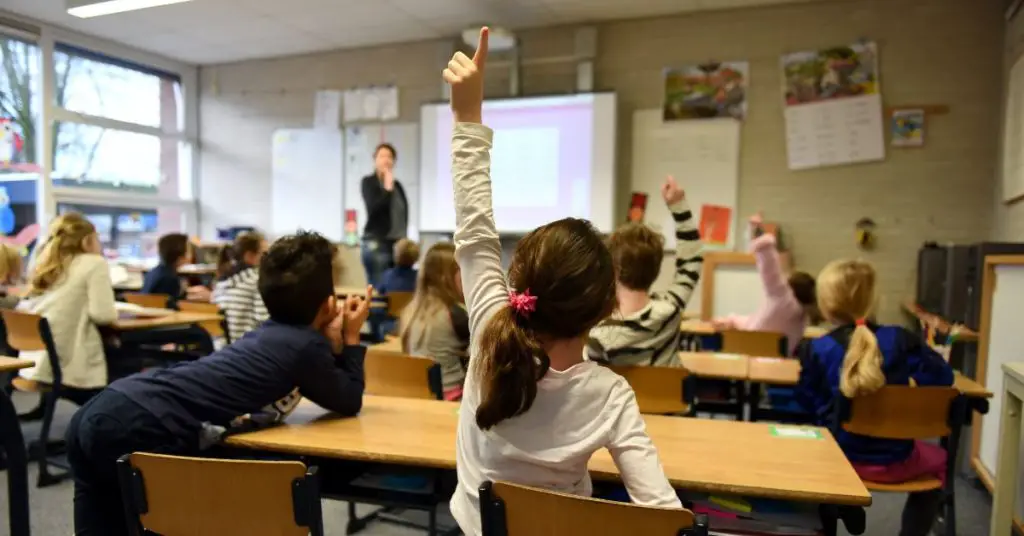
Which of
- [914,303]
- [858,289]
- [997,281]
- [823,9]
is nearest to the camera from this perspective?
[858,289]

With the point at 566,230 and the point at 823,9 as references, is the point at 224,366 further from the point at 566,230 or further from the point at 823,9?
the point at 823,9

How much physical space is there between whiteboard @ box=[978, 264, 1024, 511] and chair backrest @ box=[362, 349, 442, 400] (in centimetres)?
218

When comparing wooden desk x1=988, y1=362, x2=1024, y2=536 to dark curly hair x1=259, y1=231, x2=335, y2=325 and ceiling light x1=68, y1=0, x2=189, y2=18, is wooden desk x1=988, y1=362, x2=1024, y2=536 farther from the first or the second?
ceiling light x1=68, y1=0, x2=189, y2=18

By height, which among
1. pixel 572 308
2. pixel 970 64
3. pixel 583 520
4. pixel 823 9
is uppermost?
pixel 823 9

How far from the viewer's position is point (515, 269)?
1.10m

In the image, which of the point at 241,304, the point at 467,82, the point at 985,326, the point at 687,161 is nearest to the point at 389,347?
the point at 241,304

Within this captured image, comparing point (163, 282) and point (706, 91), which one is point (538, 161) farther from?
point (163, 282)

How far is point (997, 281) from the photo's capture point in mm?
2809

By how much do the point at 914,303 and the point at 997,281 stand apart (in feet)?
7.23

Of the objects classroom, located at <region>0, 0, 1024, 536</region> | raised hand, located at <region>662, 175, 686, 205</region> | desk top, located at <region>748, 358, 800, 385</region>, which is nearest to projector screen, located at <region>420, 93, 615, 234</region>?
classroom, located at <region>0, 0, 1024, 536</region>

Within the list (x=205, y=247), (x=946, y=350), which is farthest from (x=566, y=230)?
(x=205, y=247)

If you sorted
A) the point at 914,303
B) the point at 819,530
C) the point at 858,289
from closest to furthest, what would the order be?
the point at 819,530
the point at 858,289
the point at 914,303

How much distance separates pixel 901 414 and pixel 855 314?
36 centimetres

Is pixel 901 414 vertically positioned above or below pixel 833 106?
below
